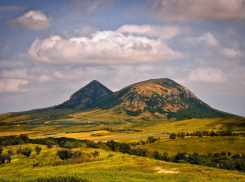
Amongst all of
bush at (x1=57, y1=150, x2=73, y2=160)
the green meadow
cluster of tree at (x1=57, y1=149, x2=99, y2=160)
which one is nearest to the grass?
the green meadow

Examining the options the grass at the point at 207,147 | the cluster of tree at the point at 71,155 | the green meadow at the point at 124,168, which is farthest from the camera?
the grass at the point at 207,147

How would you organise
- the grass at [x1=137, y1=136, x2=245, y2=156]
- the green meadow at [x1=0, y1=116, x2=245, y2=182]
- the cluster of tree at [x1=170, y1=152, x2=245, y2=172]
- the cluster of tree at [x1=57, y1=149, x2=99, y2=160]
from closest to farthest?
the green meadow at [x1=0, y1=116, x2=245, y2=182] → the cluster of tree at [x1=170, y1=152, x2=245, y2=172] → the cluster of tree at [x1=57, y1=149, x2=99, y2=160] → the grass at [x1=137, y1=136, x2=245, y2=156]

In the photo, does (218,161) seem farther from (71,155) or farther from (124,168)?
(71,155)

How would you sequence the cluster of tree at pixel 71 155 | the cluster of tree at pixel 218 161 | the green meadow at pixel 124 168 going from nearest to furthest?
the green meadow at pixel 124 168, the cluster of tree at pixel 218 161, the cluster of tree at pixel 71 155

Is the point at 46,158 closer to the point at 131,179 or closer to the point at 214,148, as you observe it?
the point at 131,179

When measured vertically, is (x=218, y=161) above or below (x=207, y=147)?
above

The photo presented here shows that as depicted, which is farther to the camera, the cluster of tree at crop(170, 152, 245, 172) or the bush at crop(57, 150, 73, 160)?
the bush at crop(57, 150, 73, 160)

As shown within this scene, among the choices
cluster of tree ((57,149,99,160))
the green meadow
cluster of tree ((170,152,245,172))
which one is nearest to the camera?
the green meadow

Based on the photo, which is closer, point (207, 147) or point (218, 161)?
point (218, 161)

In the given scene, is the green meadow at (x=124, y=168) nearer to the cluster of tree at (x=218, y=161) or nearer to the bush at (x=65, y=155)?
the bush at (x=65, y=155)

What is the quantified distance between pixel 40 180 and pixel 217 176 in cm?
6284

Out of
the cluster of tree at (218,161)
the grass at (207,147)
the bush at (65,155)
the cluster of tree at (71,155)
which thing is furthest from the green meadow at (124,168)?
the cluster of tree at (218,161)

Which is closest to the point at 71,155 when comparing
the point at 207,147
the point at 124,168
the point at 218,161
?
the point at 124,168

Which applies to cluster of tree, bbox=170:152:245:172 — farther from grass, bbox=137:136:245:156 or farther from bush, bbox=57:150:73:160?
bush, bbox=57:150:73:160
